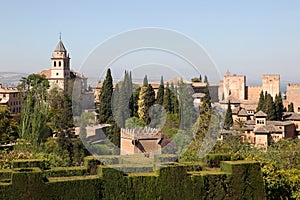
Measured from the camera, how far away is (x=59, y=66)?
170 feet

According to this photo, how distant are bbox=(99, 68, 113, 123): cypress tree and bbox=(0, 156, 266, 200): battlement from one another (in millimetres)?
9377

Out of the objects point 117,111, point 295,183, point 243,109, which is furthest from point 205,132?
point 243,109

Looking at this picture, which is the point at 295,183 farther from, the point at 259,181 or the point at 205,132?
the point at 205,132

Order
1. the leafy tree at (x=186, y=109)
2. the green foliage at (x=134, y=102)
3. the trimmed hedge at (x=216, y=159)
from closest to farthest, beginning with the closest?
the trimmed hedge at (x=216, y=159), the green foliage at (x=134, y=102), the leafy tree at (x=186, y=109)

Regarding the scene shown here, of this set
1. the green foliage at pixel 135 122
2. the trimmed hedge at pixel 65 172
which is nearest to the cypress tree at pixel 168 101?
the green foliage at pixel 135 122

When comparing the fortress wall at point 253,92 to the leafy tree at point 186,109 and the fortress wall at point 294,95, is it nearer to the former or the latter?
the fortress wall at point 294,95

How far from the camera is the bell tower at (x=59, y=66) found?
169 feet

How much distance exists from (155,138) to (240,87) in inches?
1495

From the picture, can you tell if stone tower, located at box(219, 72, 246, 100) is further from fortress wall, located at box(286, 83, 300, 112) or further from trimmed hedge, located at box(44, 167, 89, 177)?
trimmed hedge, located at box(44, 167, 89, 177)

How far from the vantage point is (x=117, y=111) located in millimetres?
15633

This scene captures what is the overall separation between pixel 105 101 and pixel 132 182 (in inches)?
524

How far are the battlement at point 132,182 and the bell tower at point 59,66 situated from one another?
136 feet

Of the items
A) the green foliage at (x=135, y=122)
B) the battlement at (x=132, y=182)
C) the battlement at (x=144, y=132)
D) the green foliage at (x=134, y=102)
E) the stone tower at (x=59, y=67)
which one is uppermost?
the stone tower at (x=59, y=67)

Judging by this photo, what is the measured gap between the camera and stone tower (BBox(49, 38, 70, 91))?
5147 cm
